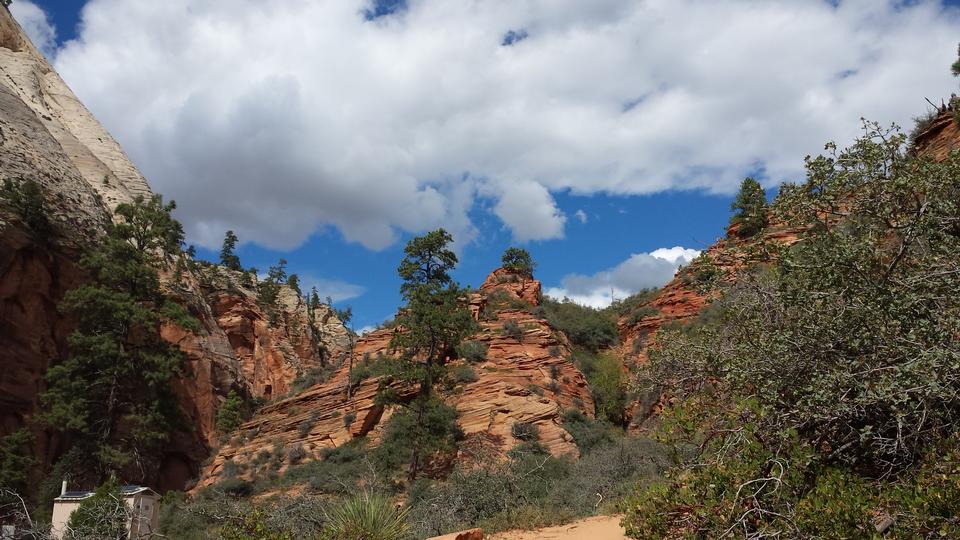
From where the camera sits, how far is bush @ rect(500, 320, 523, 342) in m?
30.4

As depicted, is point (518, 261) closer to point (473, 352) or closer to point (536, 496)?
point (473, 352)

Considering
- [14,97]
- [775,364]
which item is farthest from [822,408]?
[14,97]

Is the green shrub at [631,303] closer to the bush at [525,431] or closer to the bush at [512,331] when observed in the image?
the bush at [512,331]

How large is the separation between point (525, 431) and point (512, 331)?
784cm

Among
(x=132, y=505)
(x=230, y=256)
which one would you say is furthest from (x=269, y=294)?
(x=132, y=505)

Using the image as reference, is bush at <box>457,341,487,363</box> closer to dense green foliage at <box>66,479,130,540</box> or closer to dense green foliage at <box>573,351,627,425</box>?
dense green foliage at <box>573,351,627,425</box>

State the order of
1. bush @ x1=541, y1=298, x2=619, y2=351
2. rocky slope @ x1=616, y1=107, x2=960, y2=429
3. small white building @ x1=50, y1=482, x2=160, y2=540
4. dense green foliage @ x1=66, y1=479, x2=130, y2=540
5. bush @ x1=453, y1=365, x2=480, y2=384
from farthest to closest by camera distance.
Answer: bush @ x1=541, y1=298, x2=619, y2=351
bush @ x1=453, y1=365, x2=480, y2=384
rocky slope @ x1=616, y1=107, x2=960, y2=429
small white building @ x1=50, y1=482, x2=160, y2=540
dense green foliage @ x1=66, y1=479, x2=130, y2=540

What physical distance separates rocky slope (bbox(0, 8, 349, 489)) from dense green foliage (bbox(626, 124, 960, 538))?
26.9 m

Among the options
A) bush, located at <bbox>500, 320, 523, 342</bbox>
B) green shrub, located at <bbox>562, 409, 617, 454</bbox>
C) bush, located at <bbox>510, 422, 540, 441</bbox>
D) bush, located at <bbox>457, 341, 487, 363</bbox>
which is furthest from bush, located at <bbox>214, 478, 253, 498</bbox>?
bush, located at <bbox>500, 320, 523, 342</bbox>

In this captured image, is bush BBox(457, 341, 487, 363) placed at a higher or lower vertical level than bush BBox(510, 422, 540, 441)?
higher

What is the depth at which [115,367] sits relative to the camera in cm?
2472

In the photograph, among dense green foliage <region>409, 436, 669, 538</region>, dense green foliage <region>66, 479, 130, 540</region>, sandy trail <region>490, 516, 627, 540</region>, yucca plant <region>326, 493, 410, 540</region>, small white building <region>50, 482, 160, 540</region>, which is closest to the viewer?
sandy trail <region>490, 516, 627, 540</region>

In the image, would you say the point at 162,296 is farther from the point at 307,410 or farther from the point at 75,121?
the point at 75,121

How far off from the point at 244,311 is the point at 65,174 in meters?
16.5
